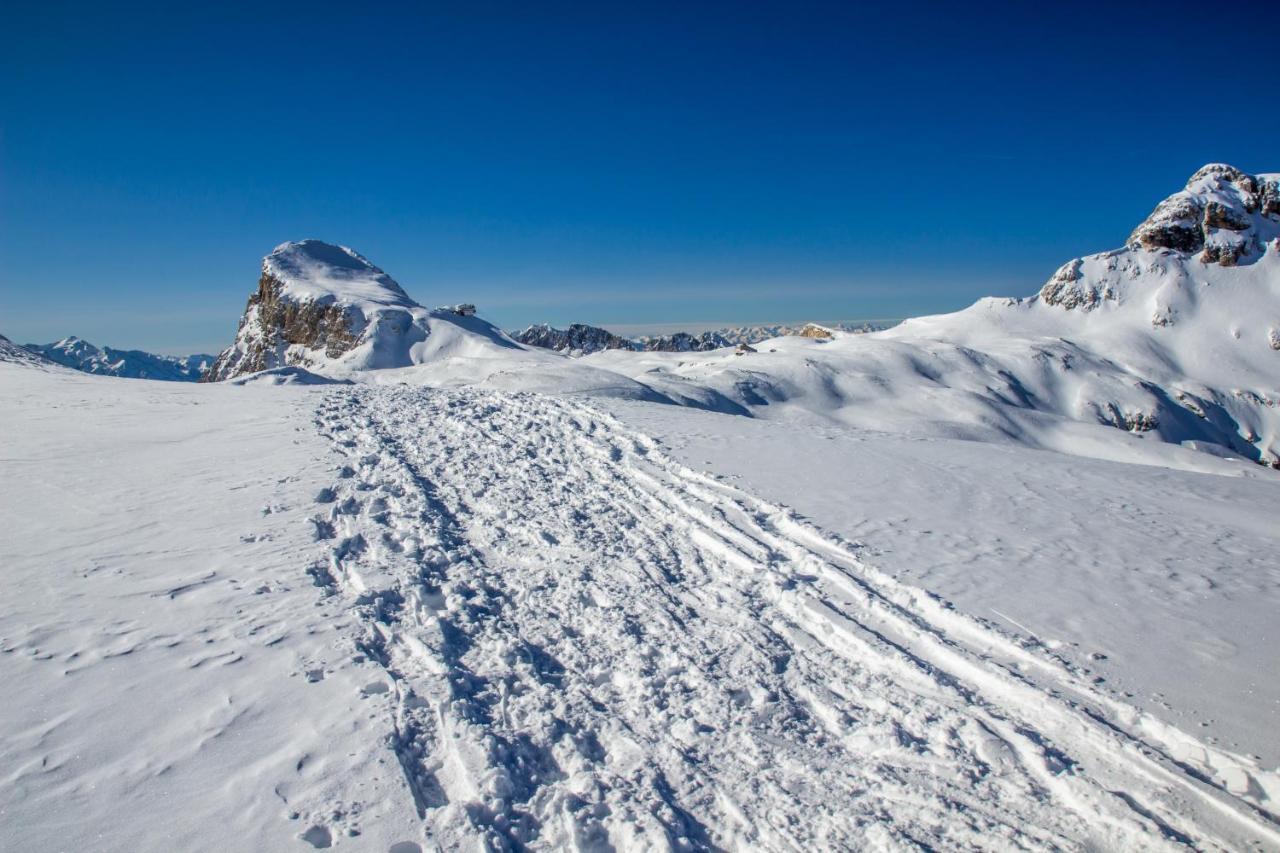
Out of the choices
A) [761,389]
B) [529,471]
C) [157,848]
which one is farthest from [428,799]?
[761,389]

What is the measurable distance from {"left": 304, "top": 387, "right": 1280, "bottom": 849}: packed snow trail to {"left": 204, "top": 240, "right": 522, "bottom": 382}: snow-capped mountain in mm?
59667

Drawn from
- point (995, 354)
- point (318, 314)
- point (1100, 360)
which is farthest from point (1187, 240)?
point (318, 314)

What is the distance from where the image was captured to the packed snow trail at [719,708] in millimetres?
4059

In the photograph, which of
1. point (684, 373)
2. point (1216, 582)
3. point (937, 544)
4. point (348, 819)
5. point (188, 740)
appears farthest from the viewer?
point (684, 373)

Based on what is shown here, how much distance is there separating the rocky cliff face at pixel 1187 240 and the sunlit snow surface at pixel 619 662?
10321 centimetres

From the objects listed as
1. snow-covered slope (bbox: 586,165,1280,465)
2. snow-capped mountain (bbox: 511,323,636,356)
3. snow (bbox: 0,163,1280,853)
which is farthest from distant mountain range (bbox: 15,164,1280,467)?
snow-capped mountain (bbox: 511,323,636,356)

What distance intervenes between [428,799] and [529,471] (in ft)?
25.6

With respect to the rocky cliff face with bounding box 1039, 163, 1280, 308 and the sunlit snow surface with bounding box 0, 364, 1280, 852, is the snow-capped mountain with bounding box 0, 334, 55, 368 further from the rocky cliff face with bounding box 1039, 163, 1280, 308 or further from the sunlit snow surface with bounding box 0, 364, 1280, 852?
the rocky cliff face with bounding box 1039, 163, 1280, 308

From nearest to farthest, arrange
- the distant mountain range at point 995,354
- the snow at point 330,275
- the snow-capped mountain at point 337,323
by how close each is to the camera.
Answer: the distant mountain range at point 995,354
the snow-capped mountain at point 337,323
the snow at point 330,275

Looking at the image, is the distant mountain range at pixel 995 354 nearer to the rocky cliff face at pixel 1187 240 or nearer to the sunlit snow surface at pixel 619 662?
the rocky cliff face at pixel 1187 240

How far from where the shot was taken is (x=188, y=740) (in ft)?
14.8

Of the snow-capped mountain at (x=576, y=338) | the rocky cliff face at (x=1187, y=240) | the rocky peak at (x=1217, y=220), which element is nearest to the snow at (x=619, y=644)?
the rocky cliff face at (x=1187, y=240)

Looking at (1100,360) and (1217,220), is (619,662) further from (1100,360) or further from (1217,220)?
(1217,220)

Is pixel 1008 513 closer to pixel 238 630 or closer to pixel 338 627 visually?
pixel 338 627
